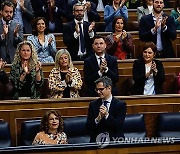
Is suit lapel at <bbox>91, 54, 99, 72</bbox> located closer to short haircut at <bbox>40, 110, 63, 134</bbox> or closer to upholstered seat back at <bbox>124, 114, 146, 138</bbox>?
upholstered seat back at <bbox>124, 114, 146, 138</bbox>

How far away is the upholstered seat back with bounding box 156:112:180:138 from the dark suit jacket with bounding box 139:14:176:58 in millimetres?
1115

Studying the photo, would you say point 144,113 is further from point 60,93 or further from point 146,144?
point 146,144

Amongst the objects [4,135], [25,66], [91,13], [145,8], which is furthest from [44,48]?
[145,8]

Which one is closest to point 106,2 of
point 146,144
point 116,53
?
point 116,53

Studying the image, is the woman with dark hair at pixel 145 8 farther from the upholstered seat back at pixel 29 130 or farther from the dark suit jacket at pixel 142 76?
the upholstered seat back at pixel 29 130

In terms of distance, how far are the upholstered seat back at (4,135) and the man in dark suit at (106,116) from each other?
0.66m

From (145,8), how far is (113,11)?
0.35 m

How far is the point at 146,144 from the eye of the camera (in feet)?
11.0

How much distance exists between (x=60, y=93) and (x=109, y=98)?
84 centimetres

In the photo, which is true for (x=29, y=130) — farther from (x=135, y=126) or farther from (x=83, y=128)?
(x=135, y=126)

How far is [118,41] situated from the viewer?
16.8 ft

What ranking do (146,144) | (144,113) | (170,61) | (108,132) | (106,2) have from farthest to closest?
(106,2) < (170,61) < (144,113) < (108,132) < (146,144)

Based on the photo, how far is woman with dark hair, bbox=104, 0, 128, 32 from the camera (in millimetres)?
5660

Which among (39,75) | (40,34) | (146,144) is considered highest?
(40,34)
